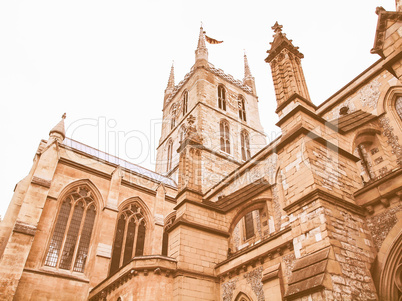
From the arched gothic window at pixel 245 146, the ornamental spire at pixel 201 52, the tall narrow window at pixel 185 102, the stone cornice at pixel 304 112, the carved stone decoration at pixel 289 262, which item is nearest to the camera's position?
the stone cornice at pixel 304 112

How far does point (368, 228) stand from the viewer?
695 cm

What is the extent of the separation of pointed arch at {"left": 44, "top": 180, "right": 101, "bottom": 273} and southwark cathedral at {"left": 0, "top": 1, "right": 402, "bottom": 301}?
Answer: 64 millimetres

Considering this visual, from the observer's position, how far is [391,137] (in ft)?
32.4

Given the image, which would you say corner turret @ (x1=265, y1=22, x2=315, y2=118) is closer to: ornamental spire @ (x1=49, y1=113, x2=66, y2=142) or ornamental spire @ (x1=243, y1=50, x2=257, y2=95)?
ornamental spire @ (x1=49, y1=113, x2=66, y2=142)

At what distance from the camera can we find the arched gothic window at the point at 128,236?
17156 millimetres

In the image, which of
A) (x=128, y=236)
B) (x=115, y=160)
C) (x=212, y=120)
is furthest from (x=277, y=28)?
(x=115, y=160)

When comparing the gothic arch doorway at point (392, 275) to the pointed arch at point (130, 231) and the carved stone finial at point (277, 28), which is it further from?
the pointed arch at point (130, 231)

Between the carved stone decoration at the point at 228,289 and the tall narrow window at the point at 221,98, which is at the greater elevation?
the tall narrow window at the point at 221,98

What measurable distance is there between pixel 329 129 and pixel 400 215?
3188mm

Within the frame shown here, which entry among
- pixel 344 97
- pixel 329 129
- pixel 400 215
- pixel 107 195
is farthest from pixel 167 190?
pixel 400 215

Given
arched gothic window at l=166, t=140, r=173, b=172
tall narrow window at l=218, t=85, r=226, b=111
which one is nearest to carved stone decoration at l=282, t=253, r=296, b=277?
arched gothic window at l=166, t=140, r=173, b=172

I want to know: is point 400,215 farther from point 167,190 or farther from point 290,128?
point 167,190

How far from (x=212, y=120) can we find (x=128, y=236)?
14.0 meters

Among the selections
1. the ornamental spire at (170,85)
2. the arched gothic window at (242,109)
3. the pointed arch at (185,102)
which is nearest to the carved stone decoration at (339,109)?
the arched gothic window at (242,109)
